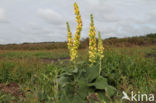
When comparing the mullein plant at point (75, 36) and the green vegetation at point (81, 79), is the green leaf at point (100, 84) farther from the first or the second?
the mullein plant at point (75, 36)

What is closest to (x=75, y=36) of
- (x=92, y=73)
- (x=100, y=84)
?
(x=92, y=73)

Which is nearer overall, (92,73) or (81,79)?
(81,79)

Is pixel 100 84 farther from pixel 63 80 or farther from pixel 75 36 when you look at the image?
pixel 75 36

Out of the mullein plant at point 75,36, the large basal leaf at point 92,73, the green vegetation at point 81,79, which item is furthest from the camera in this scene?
the mullein plant at point 75,36

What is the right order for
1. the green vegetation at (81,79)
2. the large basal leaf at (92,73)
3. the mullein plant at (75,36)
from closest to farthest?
the green vegetation at (81,79), the large basal leaf at (92,73), the mullein plant at (75,36)

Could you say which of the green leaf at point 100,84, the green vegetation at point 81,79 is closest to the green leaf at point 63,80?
the green vegetation at point 81,79

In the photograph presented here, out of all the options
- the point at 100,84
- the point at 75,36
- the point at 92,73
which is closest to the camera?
the point at 100,84

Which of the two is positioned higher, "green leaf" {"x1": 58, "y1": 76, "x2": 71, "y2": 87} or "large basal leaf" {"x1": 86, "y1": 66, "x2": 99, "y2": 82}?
"large basal leaf" {"x1": 86, "y1": 66, "x2": 99, "y2": 82}

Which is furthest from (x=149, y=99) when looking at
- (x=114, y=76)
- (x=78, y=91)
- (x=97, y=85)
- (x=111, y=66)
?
(x=111, y=66)

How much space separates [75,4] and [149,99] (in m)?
2.21

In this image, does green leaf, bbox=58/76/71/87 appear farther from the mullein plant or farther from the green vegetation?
the mullein plant

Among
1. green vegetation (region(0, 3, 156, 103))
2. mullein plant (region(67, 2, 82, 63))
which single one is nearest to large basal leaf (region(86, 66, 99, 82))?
green vegetation (region(0, 3, 156, 103))

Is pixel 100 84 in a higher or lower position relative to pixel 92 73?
lower

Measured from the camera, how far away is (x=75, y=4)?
11.6 ft
